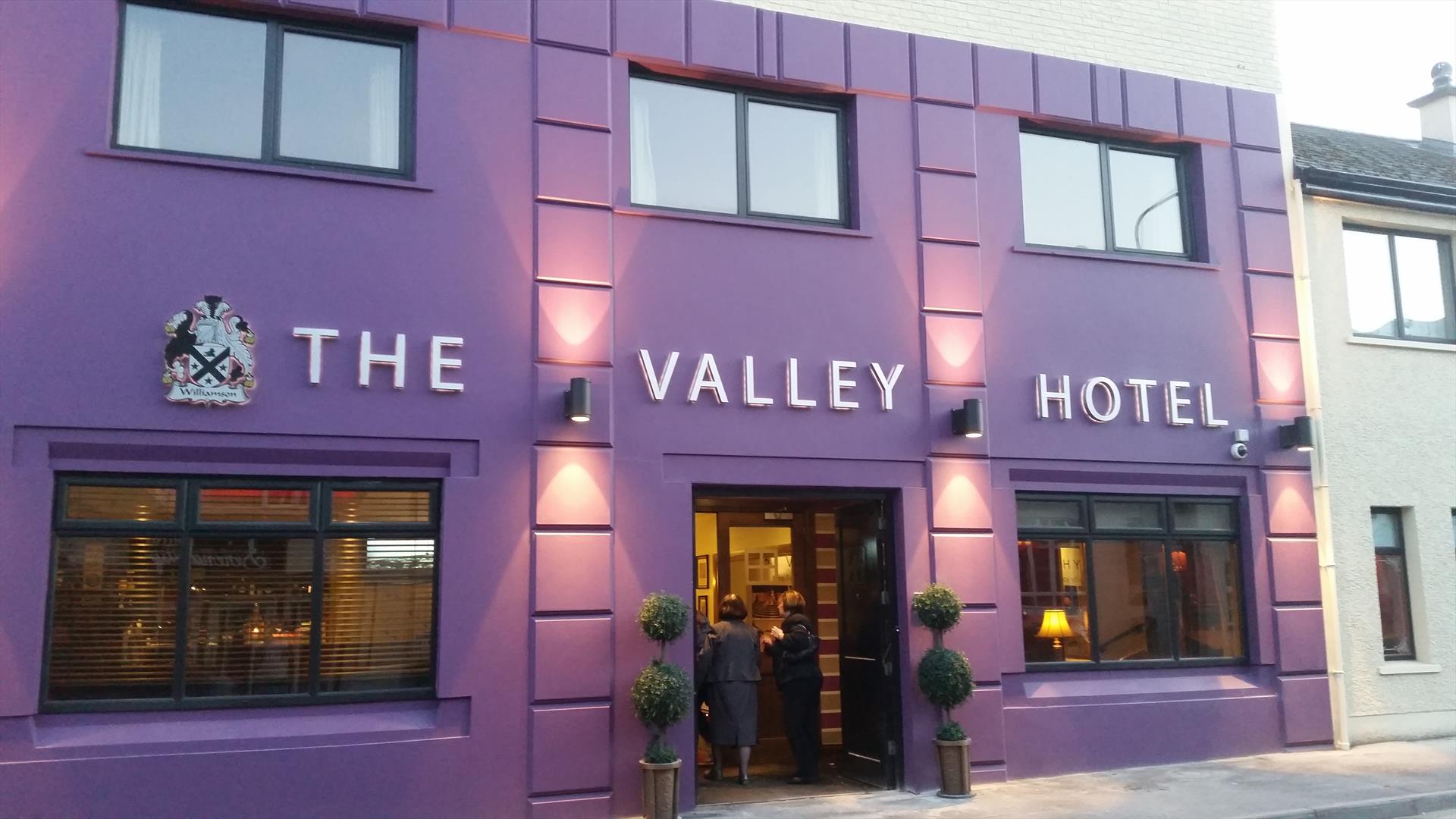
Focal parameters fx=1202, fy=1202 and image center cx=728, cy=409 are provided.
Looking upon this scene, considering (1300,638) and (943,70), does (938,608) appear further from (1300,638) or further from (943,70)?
(943,70)

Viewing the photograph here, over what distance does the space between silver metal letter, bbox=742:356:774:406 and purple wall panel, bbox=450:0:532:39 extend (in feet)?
11.1

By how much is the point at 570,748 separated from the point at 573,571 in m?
1.39

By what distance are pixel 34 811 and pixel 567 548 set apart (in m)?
4.09

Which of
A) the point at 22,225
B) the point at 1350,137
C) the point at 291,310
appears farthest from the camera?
the point at 1350,137

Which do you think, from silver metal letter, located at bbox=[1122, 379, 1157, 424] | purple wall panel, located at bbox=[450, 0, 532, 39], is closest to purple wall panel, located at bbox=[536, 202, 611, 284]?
purple wall panel, located at bbox=[450, 0, 532, 39]

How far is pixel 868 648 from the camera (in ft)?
37.1

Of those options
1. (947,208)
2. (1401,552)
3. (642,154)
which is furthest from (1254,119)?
(642,154)

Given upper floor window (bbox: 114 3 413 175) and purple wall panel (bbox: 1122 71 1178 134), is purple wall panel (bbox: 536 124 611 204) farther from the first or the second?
purple wall panel (bbox: 1122 71 1178 134)

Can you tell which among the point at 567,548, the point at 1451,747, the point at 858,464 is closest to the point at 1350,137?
the point at 1451,747

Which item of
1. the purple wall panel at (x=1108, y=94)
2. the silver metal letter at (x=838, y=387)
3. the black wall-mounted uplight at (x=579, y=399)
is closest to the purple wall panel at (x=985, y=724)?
the silver metal letter at (x=838, y=387)

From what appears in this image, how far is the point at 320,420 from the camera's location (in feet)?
30.3

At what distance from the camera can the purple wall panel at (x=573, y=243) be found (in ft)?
33.0

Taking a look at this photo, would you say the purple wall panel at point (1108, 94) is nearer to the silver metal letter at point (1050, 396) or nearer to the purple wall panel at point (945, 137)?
the purple wall panel at point (945, 137)

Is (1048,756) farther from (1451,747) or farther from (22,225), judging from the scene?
(22,225)
